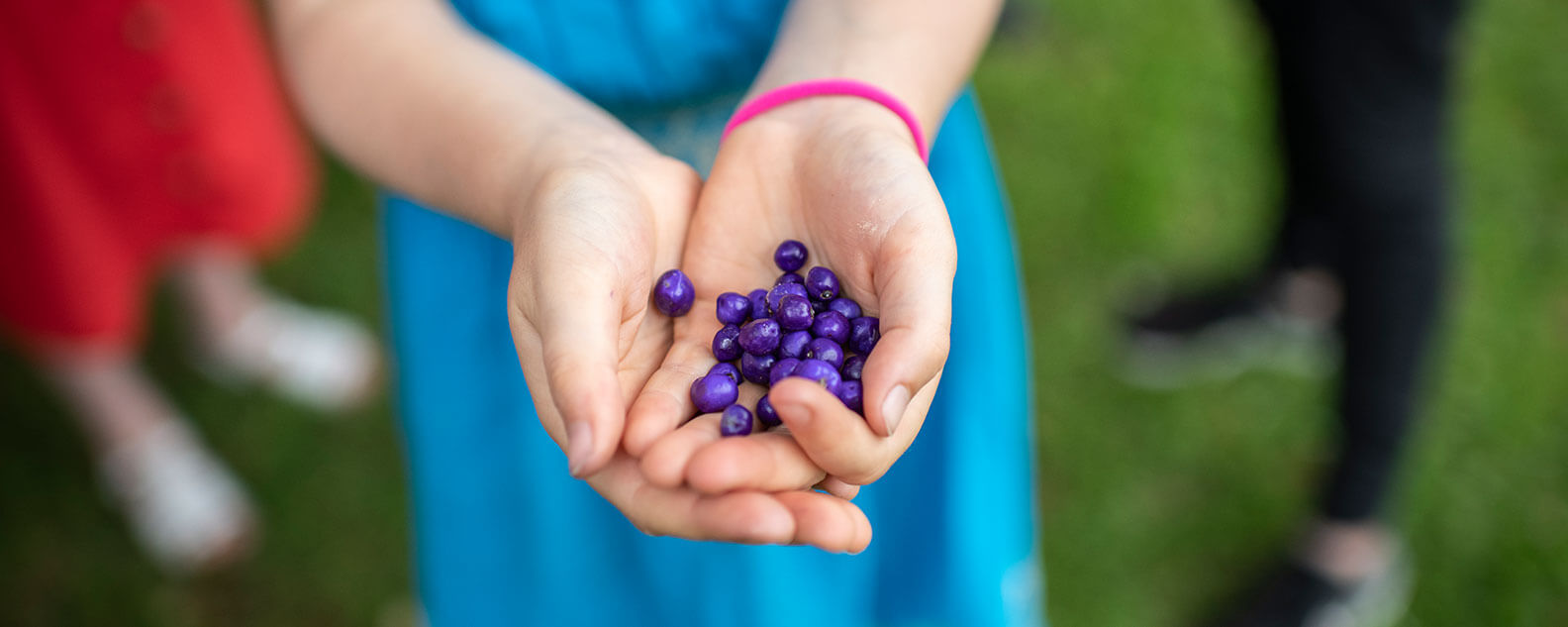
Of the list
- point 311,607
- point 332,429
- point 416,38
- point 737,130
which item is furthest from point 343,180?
point 737,130

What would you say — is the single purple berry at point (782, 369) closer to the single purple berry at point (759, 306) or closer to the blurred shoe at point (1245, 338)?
the single purple berry at point (759, 306)

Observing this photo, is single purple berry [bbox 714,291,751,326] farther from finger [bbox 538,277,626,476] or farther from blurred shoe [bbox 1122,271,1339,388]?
blurred shoe [bbox 1122,271,1339,388]

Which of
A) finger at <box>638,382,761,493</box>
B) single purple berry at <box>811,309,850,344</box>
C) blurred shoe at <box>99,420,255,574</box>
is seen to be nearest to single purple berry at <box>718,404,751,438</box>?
finger at <box>638,382,761,493</box>

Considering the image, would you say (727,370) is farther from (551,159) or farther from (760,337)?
(551,159)

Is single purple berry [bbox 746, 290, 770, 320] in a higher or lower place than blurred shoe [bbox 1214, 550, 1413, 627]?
higher

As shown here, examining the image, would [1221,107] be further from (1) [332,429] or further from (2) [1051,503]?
(1) [332,429]

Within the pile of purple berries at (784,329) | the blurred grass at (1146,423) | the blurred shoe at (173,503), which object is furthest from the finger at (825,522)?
the blurred shoe at (173,503)
